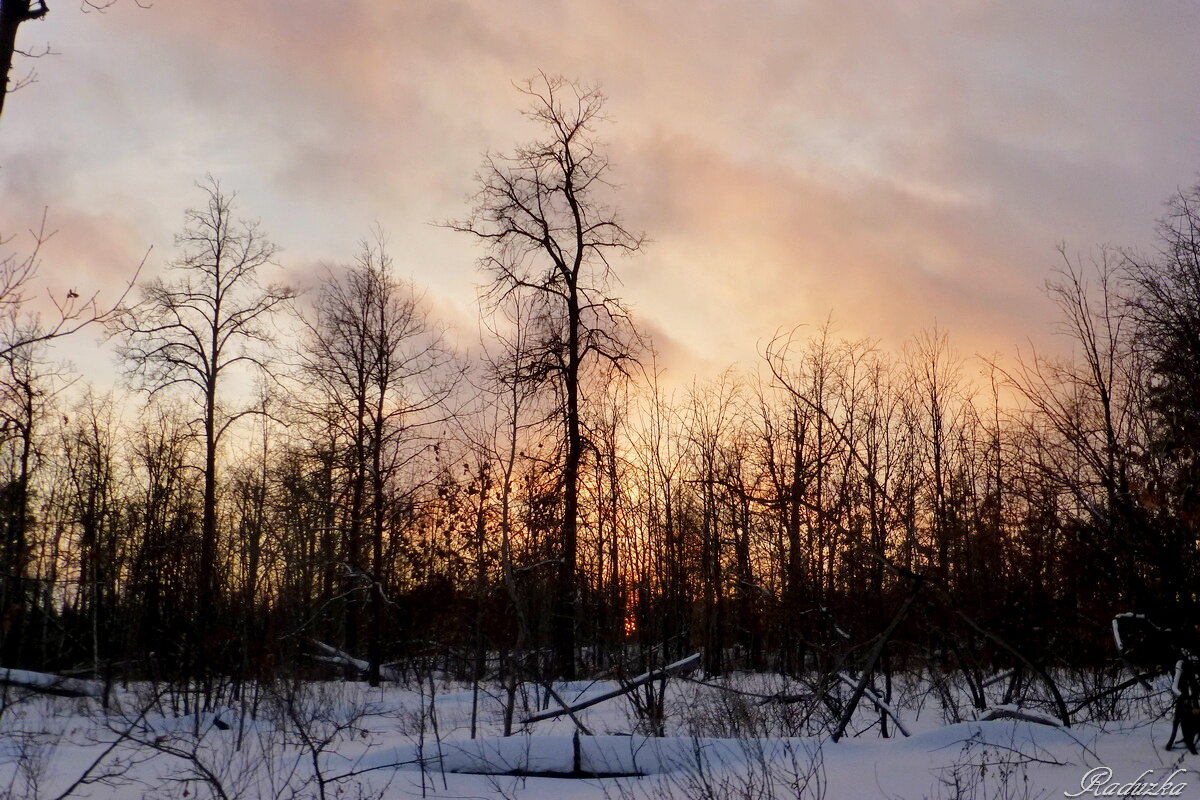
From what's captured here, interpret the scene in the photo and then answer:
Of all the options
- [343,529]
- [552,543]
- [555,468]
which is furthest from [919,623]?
[343,529]

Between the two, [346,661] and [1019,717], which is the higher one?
[1019,717]

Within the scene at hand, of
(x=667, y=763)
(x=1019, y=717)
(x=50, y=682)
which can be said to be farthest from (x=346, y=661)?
(x=1019, y=717)

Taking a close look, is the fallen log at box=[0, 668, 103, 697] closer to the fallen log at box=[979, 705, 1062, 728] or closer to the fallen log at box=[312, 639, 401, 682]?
the fallen log at box=[312, 639, 401, 682]

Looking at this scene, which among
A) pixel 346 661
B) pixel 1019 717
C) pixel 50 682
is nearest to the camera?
pixel 1019 717

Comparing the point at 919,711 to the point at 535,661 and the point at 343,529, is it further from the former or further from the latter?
the point at 343,529

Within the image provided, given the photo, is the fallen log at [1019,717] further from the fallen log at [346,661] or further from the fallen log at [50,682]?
the fallen log at [346,661]

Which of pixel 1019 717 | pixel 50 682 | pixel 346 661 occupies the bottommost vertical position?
pixel 346 661

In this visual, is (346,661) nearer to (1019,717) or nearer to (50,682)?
(50,682)

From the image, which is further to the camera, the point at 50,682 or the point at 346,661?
the point at 346,661

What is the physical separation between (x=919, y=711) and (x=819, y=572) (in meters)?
2.19

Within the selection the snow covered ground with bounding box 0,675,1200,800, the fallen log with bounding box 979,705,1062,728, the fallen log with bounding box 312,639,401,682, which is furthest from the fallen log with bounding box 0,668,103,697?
the fallen log with bounding box 979,705,1062,728

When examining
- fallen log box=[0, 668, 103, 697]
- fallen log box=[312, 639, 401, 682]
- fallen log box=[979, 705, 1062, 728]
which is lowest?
fallen log box=[312, 639, 401, 682]

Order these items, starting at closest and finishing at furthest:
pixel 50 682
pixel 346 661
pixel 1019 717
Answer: pixel 1019 717, pixel 50 682, pixel 346 661

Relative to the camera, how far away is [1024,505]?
1531cm
